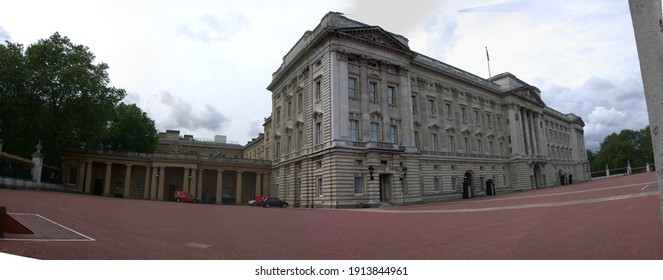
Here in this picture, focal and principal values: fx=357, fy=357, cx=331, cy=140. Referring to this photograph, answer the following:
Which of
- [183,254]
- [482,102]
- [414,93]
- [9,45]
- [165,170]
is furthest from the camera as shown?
[482,102]

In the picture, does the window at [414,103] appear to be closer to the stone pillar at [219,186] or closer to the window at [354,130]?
the window at [354,130]

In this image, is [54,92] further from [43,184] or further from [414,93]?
[414,93]

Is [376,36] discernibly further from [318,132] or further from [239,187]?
[239,187]

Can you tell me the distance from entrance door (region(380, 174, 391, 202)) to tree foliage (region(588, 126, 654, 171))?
8244 cm

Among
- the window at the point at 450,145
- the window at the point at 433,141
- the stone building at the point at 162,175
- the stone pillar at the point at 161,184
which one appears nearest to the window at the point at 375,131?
the window at the point at 433,141

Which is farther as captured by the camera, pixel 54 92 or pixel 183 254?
pixel 54 92

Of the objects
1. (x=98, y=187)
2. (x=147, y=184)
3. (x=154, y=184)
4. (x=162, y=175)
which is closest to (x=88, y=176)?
(x=98, y=187)

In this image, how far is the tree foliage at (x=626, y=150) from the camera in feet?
284

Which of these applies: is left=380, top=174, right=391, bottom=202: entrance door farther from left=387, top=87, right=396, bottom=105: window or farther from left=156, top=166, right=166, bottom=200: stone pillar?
left=156, top=166, right=166, bottom=200: stone pillar

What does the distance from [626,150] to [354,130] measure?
91.4 m

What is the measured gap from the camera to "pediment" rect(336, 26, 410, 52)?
3369cm

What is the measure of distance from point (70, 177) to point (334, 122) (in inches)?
1338

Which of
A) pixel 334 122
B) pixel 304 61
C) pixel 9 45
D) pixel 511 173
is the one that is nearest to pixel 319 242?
pixel 334 122

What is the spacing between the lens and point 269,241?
8992mm
